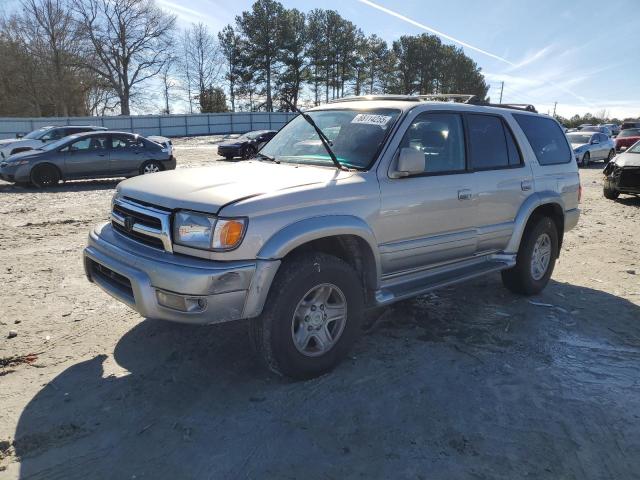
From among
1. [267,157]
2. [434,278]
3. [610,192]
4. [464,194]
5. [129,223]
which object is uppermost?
[267,157]

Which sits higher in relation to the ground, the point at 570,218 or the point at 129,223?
the point at 129,223

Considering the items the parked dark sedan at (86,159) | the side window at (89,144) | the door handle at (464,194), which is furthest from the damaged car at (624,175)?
the side window at (89,144)

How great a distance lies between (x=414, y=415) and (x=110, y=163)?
505 inches

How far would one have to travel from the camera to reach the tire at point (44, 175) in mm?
12543

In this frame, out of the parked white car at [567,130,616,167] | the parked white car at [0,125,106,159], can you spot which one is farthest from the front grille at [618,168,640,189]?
the parked white car at [0,125,106,159]

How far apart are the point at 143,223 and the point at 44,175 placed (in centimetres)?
1114

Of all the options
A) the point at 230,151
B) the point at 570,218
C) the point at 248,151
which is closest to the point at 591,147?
the point at 248,151

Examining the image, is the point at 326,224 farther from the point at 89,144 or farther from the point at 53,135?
the point at 53,135

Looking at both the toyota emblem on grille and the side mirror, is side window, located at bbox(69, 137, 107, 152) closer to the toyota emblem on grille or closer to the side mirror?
the toyota emblem on grille

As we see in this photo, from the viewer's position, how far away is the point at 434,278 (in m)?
4.14

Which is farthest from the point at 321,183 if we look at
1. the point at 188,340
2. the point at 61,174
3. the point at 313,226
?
the point at 61,174

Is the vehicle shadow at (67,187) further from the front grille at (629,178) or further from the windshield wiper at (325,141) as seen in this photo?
the front grille at (629,178)

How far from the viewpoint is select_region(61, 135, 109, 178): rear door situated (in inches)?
514

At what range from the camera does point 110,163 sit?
538 inches
